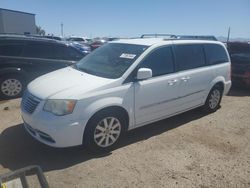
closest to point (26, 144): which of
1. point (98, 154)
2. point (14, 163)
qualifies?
point (14, 163)

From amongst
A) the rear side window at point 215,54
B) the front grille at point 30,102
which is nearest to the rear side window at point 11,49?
the front grille at point 30,102

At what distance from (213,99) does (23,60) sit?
4.95m

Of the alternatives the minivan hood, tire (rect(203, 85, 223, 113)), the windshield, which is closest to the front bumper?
the minivan hood

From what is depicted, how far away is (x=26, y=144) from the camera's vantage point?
4461mm

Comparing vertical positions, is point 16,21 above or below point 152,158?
above

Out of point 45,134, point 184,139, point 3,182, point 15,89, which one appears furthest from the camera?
point 15,89

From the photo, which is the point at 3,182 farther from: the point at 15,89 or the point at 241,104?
the point at 241,104

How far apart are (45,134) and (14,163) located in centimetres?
62

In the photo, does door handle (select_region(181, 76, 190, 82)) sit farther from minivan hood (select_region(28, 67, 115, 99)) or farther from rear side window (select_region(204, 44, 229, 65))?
minivan hood (select_region(28, 67, 115, 99))

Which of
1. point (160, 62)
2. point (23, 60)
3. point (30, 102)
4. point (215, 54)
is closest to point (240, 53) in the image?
point (215, 54)

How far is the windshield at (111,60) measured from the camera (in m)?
4.43

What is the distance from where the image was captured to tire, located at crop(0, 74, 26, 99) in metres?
6.96

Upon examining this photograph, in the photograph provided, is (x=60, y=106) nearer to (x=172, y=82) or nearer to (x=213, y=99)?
(x=172, y=82)

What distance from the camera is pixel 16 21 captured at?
37.7 m
